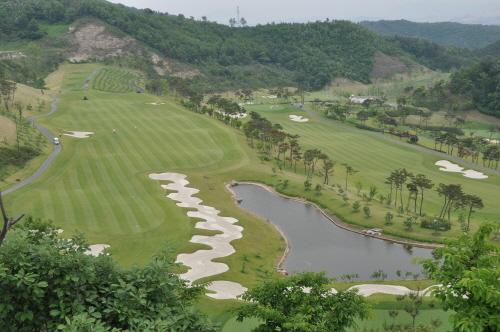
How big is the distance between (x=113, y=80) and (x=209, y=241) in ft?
409

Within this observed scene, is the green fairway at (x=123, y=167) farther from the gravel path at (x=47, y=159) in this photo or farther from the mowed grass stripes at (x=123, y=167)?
the gravel path at (x=47, y=159)

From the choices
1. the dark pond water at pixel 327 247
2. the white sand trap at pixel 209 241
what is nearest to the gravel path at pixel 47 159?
the white sand trap at pixel 209 241

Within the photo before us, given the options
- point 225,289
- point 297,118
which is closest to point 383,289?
point 225,289

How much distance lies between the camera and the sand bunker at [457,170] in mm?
Answer: 81375

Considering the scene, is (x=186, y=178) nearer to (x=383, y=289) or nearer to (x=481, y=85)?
(x=383, y=289)

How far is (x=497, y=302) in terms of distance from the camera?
13320mm

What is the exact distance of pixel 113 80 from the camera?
155 meters

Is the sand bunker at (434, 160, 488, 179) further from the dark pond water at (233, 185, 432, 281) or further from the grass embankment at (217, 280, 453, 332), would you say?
the grass embankment at (217, 280, 453, 332)

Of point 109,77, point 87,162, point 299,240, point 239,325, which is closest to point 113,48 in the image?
point 109,77

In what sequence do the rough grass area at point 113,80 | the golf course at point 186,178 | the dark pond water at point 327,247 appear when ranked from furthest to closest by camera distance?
the rough grass area at point 113,80 < the golf course at point 186,178 < the dark pond water at point 327,247

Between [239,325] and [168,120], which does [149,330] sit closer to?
[239,325]

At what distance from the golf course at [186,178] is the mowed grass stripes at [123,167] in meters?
0.19

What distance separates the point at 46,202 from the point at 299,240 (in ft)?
109

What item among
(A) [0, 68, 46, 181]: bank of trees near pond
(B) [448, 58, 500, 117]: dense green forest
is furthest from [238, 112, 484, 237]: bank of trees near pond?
(B) [448, 58, 500, 117]: dense green forest
